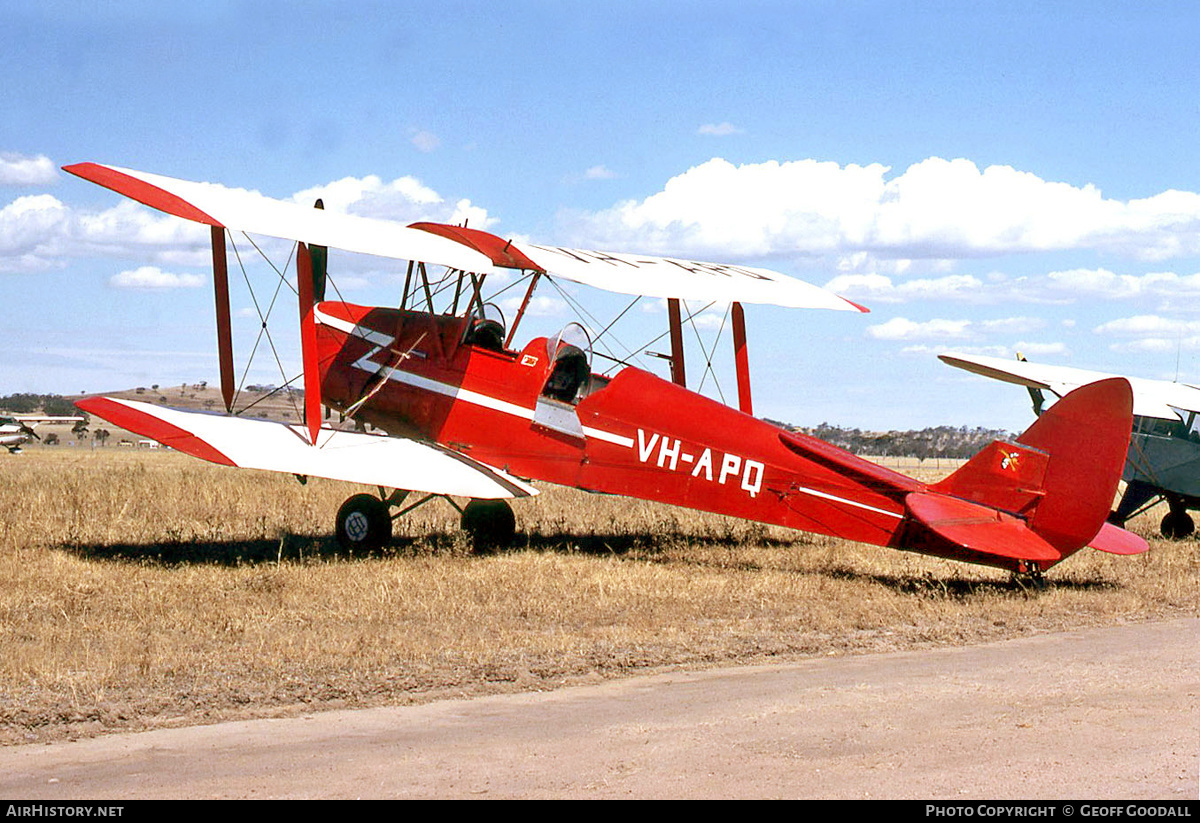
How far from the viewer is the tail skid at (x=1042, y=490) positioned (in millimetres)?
9539

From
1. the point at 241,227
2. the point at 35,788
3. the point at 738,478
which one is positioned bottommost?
the point at 35,788

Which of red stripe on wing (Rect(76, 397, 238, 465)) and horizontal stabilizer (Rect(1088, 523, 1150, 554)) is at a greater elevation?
red stripe on wing (Rect(76, 397, 238, 465))

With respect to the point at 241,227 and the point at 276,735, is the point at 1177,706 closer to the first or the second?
the point at 276,735

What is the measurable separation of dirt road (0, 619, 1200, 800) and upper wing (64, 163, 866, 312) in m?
5.81

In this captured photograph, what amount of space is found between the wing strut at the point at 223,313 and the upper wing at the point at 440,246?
2.10ft

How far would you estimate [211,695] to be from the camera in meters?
6.31

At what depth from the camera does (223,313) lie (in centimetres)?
1302

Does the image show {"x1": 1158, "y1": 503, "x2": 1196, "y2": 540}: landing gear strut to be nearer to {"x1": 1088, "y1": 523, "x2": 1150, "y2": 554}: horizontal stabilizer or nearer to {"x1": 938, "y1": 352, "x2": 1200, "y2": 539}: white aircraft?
{"x1": 938, "y1": 352, "x2": 1200, "y2": 539}: white aircraft

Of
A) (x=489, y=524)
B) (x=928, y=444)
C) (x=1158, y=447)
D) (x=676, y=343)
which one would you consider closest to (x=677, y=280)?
(x=676, y=343)

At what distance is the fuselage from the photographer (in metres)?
10.8

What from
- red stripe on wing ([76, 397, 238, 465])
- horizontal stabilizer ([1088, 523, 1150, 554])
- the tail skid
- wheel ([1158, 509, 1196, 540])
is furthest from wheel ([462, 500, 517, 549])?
wheel ([1158, 509, 1196, 540])

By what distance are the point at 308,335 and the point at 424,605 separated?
323cm
